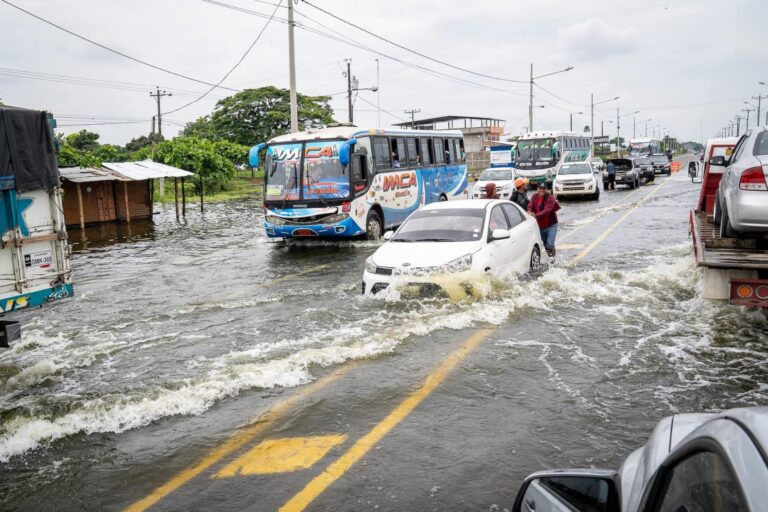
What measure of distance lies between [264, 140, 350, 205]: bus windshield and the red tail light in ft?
Result: 33.7

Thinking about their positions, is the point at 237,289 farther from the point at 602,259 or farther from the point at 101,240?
the point at 101,240

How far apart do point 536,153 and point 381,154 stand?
22545 millimetres

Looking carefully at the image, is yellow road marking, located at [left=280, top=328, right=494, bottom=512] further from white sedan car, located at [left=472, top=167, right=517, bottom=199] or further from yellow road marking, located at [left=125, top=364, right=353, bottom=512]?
white sedan car, located at [left=472, top=167, right=517, bottom=199]

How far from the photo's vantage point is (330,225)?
16016mm

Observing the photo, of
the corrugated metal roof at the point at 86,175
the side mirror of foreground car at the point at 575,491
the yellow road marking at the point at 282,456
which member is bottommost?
the yellow road marking at the point at 282,456

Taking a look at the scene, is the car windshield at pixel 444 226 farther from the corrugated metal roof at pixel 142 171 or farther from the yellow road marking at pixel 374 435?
the corrugated metal roof at pixel 142 171

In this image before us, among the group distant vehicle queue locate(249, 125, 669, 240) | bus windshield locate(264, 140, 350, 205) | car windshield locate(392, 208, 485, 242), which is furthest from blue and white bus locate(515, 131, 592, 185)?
car windshield locate(392, 208, 485, 242)

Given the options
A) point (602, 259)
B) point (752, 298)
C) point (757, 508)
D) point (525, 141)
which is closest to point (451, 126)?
point (525, 141)

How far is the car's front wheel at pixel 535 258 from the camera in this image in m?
11.4

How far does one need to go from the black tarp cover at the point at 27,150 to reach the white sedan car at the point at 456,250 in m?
4.38

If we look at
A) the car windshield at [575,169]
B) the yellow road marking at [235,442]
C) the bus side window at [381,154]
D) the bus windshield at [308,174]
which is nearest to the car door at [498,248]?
the yellow road marking at [235,442]

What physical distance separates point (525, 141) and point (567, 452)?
3656 cm

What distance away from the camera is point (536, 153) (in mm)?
38844

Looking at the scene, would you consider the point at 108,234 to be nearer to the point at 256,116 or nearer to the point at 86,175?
the point at 86,175
